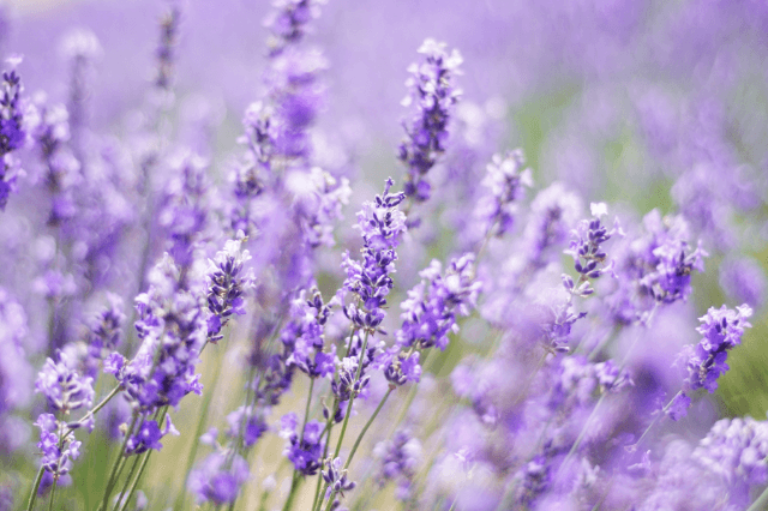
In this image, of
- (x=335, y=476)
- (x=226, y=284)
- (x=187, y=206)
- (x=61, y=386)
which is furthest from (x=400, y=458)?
(x=187, y=206)

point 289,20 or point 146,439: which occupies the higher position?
point 289,20

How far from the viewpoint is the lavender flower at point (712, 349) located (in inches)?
53.9

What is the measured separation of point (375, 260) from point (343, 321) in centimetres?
74

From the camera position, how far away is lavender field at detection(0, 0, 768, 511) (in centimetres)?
125

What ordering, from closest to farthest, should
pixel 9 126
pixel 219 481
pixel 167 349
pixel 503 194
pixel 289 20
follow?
pixel 167 349
pixel 219 481
pixel 9 126
pixel 503 194
pixel 289 20

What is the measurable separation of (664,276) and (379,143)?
6.51 m

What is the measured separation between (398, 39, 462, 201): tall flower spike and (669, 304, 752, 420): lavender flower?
1003 millimetres

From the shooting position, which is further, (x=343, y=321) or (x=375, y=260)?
(x=343, y=321)

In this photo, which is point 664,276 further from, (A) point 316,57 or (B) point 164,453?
(B) point 164,453

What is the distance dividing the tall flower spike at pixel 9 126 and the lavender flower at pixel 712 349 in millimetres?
2105

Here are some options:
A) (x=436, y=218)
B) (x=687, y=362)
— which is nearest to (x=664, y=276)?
(x=687, y=362)

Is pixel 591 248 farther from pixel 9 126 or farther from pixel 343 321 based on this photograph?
pixel 9 126

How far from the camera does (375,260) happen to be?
1186 millimetres

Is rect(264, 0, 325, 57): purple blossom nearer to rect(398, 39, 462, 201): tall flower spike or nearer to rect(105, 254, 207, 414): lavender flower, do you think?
rect(398, 39, 462, 201): tall flower spike
